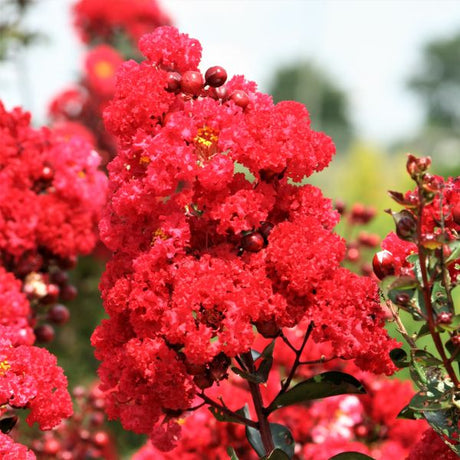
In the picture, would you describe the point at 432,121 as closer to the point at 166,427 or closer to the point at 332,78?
the point at 332,78

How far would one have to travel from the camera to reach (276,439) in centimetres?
183

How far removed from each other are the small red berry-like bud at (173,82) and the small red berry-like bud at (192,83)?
0.02 meters

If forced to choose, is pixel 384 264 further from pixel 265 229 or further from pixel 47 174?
pixel 47 174

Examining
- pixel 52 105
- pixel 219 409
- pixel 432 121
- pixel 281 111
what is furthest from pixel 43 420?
pixel 432 121

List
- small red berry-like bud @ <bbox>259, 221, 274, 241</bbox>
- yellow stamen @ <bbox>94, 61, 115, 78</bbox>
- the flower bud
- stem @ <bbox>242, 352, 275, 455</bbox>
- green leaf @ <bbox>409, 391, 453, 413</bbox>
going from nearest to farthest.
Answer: the flower bud, green leaf @ <bbox>409, 391, 453, 413</bbox>, small red berry-like bud @ <bbox>259, 221, 274, 241</bbox>, stem @ <bbox>242, 352, 275, 455</bbox>, yellow stamen @ <bbox>94, 61, 115, 78</bbox>

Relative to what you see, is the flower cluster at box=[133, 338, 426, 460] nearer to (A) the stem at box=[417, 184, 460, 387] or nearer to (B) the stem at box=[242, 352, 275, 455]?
(B) the stem at box=[242, 352, 275, 455]

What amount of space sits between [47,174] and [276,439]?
3.67 feet

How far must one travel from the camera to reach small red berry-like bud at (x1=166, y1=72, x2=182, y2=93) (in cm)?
165

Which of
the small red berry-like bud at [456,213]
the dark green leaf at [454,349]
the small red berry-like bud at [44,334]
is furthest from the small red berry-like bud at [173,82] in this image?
the small red berry-like bud at [44,334]

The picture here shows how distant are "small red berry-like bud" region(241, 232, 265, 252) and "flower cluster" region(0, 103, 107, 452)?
2.57ft

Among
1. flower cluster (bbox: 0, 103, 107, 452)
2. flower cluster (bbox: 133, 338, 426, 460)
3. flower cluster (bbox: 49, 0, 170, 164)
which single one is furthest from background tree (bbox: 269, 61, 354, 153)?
flower cluster (bbox: 0, 103, 107, 452)

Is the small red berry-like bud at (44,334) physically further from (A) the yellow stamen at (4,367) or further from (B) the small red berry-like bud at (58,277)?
(A) the yellow stamen at (4,367)

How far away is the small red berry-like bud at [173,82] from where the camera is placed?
165cm

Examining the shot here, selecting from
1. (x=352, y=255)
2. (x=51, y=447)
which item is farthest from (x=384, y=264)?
(x=51, y=447)
